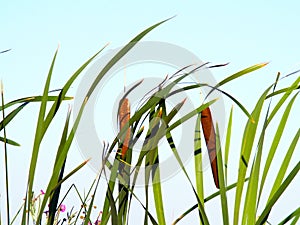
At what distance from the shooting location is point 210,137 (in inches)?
45.1

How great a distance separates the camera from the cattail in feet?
3.71

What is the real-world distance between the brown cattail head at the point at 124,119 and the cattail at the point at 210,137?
0.62ft

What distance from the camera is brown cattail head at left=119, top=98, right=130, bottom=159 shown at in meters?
1.06

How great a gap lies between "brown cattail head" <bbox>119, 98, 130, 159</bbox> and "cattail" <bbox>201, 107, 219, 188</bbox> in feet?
0.62

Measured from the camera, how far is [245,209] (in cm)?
113

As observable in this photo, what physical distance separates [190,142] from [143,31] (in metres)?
0.32

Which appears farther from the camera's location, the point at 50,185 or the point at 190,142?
the point at 190,142

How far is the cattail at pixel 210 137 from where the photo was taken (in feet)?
3.71

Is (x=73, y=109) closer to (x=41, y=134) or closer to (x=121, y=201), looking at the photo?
(x=41, y=134)

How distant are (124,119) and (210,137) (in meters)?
0.22

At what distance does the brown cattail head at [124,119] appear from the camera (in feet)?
3.46

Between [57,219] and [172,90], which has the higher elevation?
[172,90]

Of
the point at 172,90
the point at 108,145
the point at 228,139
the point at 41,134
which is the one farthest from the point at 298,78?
the point at 41,134

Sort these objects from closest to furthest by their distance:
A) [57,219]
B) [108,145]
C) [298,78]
Result: [108,145], [298,78], [57,219]
